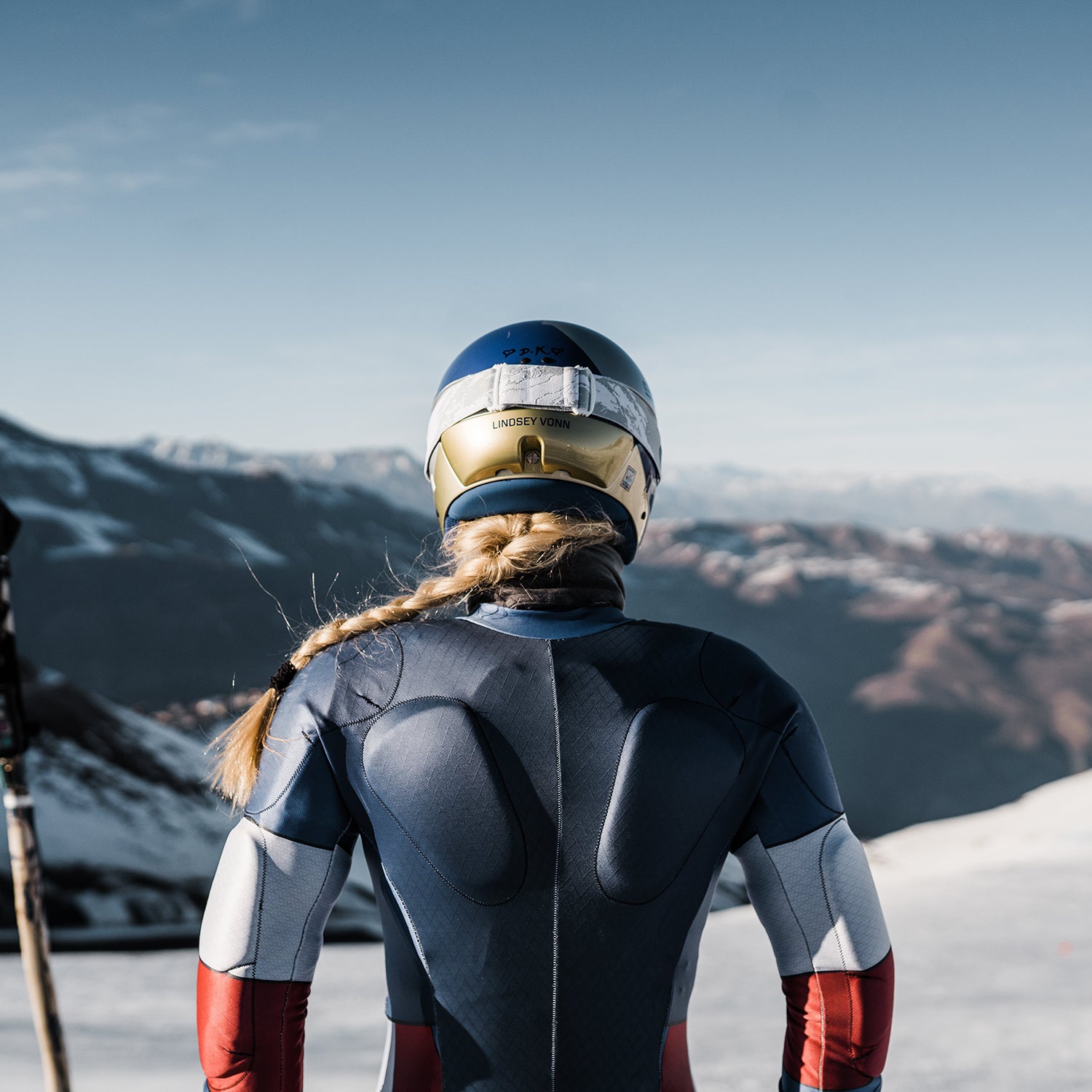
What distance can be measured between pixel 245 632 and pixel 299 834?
106ft

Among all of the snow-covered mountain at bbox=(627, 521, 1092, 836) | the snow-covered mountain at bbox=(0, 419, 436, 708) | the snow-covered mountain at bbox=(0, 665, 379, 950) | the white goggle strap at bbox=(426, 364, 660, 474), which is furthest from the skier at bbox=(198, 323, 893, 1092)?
the snow-covered mountain at bbox=(627, 521, 1092, 836)

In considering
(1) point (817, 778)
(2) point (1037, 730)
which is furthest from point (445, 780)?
(2) point (1037, 730)

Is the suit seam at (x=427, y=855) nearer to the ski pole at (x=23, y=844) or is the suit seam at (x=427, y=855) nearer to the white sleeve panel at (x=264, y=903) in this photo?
the white sleeve panel at (x=264, y=903)

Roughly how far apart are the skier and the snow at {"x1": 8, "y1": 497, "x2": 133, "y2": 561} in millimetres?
34934

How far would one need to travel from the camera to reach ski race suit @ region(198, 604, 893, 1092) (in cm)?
127

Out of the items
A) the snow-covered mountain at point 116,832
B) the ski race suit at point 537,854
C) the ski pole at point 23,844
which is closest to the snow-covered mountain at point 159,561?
the snow-covered mountain at point 116,832

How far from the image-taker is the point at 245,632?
31.7 m

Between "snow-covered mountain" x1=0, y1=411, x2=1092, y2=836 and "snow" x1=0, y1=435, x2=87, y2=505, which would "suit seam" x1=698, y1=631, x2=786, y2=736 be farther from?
"snow" x1=0, y1=435, x2=87, y2=505

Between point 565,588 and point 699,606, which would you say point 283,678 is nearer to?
point 565,588

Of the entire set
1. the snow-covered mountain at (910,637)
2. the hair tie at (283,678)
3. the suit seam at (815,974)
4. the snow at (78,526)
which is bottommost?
the snow-covered mountain at (910,637)

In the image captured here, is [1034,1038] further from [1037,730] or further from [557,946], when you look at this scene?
[1037,730]

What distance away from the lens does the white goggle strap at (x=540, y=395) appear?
165 cm

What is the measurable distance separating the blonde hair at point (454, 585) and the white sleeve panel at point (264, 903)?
0.12 meters

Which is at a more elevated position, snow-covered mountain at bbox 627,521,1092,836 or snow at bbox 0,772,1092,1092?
snow at bbox 0,772,1092,1092
